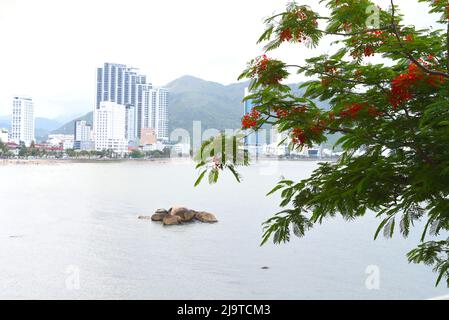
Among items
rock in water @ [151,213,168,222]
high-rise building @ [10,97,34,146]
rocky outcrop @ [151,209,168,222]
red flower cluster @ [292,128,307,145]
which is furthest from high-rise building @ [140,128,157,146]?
red flower cluster @ [292,128,307,145]

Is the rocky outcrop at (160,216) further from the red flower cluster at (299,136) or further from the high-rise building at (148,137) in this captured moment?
the high-rise building at (148,137)

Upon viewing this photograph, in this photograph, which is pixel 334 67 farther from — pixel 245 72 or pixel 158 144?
pixel 158 144

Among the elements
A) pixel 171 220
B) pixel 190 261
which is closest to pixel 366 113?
pixel 190 261

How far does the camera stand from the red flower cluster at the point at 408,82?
9.82ft

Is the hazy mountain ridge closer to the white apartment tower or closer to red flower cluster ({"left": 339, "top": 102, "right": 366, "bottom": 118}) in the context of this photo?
the white apartment tower

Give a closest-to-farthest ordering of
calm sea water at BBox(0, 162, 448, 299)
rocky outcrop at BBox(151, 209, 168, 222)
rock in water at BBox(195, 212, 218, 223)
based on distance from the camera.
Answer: calm sea water at BBox(0, 162, 448, 299)
rock in water at BBox(195, 212, 218, 223)
rocky outcrop at BBox(151, 209, 168, 222)

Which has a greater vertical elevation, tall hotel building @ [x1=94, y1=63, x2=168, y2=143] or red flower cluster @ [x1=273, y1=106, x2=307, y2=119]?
tall hotel building @ [x1=94, y1=63, x2=168, y2=143]

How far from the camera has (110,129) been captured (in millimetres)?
126250

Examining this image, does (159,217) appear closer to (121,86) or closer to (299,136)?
(299,136)

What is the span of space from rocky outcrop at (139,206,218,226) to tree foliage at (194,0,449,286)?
25.7 meters

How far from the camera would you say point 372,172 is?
2.86m

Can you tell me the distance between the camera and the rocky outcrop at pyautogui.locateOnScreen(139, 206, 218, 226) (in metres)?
29.1

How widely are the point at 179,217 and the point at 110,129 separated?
334 feet

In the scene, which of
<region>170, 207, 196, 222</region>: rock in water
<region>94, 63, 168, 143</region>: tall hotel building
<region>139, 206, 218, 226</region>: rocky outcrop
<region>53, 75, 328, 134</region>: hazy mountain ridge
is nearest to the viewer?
<region>139, 206, 218, 226</region>: rocky outcrop
